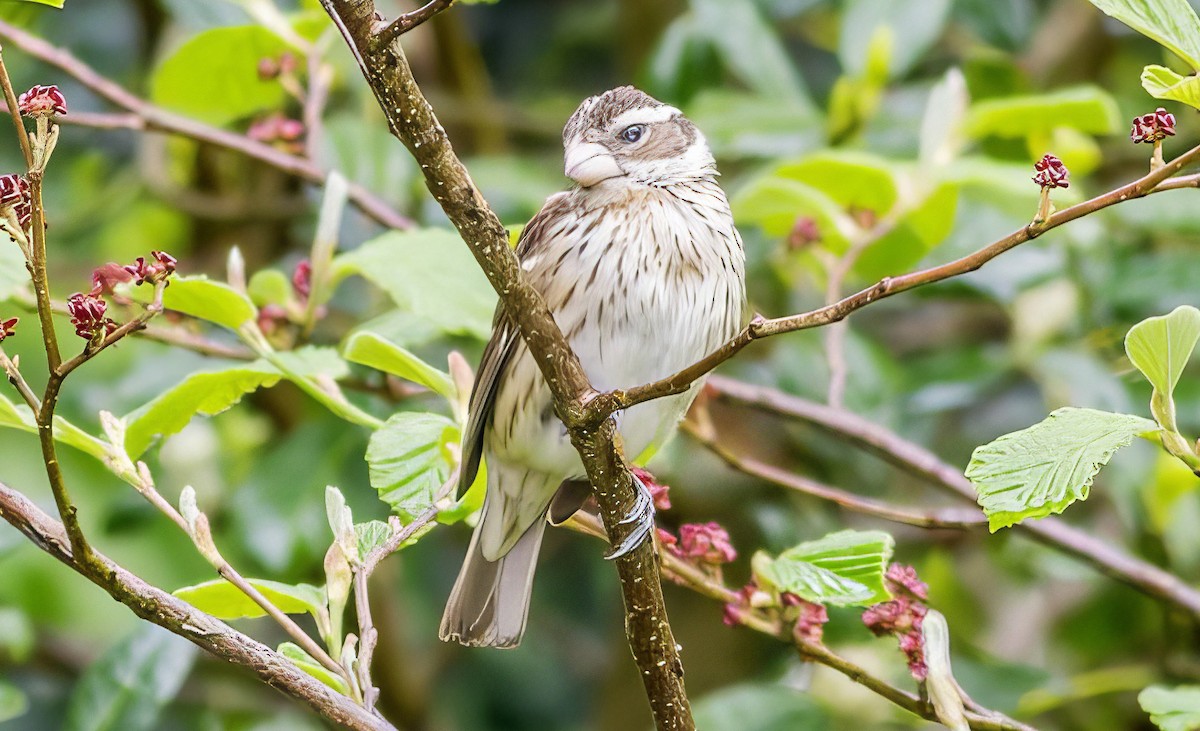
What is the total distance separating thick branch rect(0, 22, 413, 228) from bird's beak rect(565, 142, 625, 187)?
49cm

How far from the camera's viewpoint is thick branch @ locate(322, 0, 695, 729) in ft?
3.99

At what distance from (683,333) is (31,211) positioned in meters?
1.29

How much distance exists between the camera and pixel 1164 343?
1.40 metres

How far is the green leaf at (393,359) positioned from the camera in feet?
5.90

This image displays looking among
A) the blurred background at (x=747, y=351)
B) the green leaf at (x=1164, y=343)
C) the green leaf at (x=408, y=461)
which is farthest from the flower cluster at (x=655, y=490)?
the green leaf at (x=1164, y=343)

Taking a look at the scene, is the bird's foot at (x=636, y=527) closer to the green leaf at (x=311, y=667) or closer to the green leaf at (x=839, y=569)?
the green leaf at (x=839, y=569)

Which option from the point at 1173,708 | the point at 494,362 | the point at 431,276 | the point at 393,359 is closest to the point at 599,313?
the point at 494,362

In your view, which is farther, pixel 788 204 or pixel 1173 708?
pixel 788 204

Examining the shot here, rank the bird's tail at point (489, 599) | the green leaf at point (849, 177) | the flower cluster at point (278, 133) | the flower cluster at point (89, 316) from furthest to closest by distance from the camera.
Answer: the flower cluster at point (278, 133) → the green leaf at point (849, 177) → the bird's tail at point (489, 599) → the flower cluster at point (89, 316)

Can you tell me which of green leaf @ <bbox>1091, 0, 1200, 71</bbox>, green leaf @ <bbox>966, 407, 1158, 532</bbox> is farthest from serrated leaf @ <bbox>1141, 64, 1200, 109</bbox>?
green leaf @ <bbox>966, 407, 1158, 532</bbox>

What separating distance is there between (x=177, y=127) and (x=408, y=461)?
1.18 meters

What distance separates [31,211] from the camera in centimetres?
116

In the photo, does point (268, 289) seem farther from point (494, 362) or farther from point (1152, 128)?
point (1152, 128)

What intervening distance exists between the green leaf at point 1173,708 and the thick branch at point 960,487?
612 millimetres
